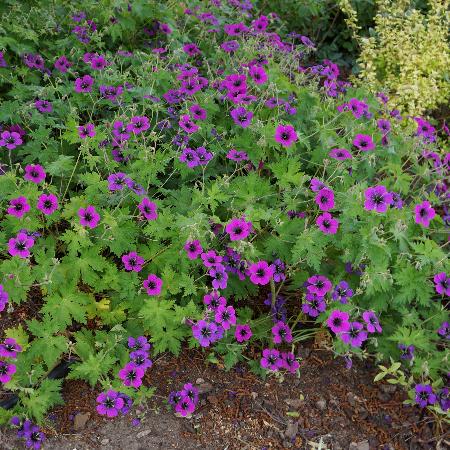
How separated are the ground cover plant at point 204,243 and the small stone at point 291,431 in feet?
0.88

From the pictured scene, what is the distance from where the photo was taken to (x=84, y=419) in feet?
9.25

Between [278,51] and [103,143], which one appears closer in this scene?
[103,143]

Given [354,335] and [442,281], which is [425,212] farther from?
[354,335]

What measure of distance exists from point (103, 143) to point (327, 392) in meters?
1.93

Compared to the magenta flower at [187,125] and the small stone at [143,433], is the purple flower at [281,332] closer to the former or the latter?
the small stone at [143,433]

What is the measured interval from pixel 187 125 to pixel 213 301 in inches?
40.9

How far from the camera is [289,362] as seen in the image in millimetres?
3049

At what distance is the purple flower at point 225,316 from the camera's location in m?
2.78

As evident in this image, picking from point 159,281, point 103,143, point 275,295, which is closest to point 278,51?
point 103,143

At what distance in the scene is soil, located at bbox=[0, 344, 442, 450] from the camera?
9.19 feet

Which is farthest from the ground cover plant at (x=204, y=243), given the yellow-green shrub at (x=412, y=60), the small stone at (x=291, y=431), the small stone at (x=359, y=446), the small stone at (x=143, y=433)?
the yellow-green shrub at (x=412, y=60)

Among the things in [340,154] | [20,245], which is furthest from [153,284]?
[340,154]

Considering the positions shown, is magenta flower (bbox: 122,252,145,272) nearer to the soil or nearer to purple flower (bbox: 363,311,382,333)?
the soil

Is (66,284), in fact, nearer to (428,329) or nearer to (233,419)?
(233,419)
